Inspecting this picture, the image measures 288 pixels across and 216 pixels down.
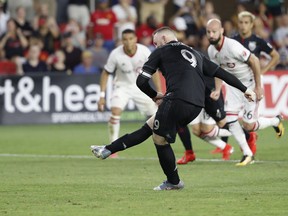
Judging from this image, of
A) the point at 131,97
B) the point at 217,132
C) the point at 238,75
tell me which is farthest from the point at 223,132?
the point at 131,97

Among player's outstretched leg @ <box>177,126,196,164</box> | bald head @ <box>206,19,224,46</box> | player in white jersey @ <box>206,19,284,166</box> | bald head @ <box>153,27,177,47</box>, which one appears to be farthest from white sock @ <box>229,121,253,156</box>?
bald head @ <box>153,27,177,47</box>

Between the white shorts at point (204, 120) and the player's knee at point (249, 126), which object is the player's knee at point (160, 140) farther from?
the white shorts at point (204, 120)

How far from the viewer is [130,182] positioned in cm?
1370

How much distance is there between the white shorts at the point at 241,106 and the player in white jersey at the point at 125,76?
1.99 metres

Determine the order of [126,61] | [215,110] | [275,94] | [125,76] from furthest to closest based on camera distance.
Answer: [275,94]
[125,76]
[126,61]
[215,110]

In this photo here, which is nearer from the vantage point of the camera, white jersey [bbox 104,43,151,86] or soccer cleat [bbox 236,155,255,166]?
soccer cleat [bbox 236,155,255,166]

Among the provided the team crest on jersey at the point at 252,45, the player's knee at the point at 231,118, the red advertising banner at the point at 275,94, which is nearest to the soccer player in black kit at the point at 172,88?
the player's knee at the point at 231,118

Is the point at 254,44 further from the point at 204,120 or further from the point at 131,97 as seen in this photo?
the point at 131,97

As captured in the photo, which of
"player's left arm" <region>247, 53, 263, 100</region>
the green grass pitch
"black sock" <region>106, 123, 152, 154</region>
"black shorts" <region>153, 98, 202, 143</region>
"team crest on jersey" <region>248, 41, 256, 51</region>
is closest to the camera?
the green grass pitch

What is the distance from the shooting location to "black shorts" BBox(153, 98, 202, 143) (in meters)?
12.2

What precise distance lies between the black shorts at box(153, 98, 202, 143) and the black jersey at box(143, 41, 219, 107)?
8 cm

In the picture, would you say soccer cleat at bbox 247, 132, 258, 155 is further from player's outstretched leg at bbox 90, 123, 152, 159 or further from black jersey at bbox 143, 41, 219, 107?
black jersey at bbox 143, 41, 219, 107

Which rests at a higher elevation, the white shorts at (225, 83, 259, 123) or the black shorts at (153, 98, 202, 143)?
the black shorts at (153, 98, 202, 143)

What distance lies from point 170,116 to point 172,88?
34cm
